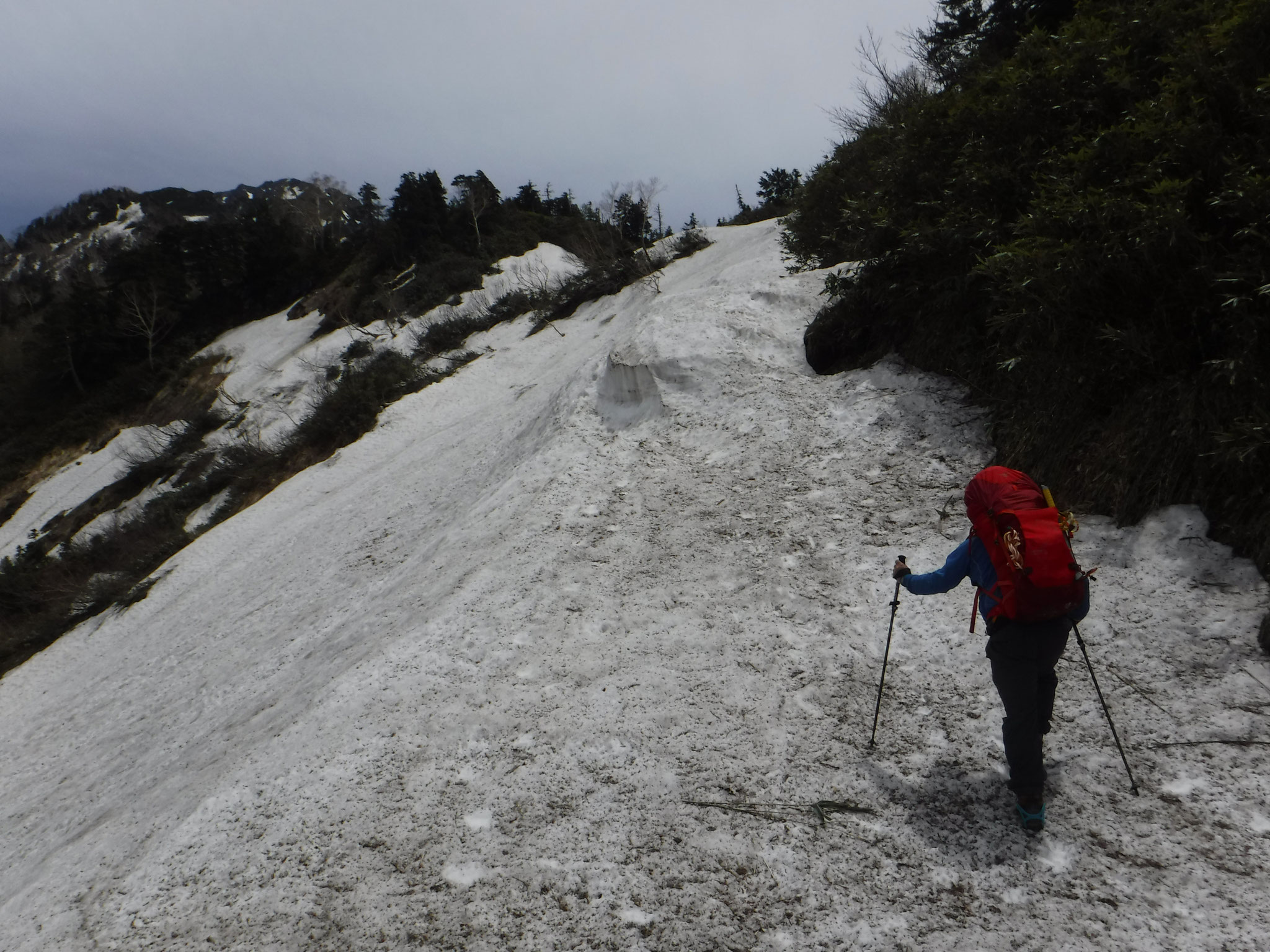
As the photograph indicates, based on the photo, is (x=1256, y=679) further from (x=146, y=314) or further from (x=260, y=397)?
(x=146, y=314)

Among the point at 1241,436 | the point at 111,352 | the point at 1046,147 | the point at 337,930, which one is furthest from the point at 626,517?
the point at 111,352

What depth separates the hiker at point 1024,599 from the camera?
10.5 feet

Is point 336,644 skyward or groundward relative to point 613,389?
groundward

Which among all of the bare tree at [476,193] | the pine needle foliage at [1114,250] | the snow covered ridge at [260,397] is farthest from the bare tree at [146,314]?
the pine needle foliage at [1114,250]

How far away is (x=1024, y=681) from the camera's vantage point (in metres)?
3.43

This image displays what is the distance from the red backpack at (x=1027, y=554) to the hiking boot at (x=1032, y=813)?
983mm

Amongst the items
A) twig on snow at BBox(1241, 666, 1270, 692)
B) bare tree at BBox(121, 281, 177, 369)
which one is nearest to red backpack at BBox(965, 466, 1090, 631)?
twig on snow at BBox(1241, 666, 1270, 692)

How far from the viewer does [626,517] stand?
7367mm

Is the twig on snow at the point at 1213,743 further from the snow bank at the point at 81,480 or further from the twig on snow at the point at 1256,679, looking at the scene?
the snow bank at the point at 81,480

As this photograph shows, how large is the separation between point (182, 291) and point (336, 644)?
45.4m

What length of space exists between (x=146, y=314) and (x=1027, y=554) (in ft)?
161

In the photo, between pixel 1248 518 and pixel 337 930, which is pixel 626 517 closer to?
pixel 337 930

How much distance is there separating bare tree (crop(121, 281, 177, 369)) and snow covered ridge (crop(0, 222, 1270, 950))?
38.9 m

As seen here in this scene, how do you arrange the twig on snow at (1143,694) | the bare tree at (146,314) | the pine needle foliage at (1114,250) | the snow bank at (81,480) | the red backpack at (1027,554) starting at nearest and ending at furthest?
the red backpack at (1027,554), the twig on snow at (1143,694), the pine needle foliage at (1114,250), the snow bank at (81,480), the bare tree at (146,314)
